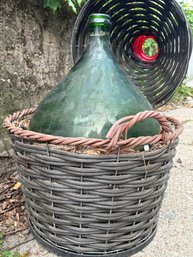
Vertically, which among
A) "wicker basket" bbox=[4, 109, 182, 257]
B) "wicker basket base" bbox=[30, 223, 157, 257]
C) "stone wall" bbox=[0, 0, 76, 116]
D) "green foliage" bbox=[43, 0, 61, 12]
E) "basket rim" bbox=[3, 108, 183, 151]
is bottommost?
"wicker basket base" bbox=[30, 223, 157, 257]

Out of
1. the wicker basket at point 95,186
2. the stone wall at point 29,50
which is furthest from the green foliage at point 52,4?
the wicker basket at point 95,186

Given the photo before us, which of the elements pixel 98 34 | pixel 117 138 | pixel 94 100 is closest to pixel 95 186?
pixel 117 138

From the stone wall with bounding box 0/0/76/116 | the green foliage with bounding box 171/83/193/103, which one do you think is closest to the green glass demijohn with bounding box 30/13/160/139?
the stone wall with bounding box 0/0/76/116

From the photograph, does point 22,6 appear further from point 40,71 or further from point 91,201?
point 91,201

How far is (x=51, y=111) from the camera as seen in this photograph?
109 centimetres

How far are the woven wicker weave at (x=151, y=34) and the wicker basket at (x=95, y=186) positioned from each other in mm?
542

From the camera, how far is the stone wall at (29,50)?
1.76m

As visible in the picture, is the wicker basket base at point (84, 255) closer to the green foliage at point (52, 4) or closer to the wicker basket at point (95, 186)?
the wicker basket at point (95, 186)

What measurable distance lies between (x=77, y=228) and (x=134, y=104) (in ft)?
1.50

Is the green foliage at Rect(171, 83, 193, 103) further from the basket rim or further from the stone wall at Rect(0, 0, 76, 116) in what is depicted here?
the basket rim

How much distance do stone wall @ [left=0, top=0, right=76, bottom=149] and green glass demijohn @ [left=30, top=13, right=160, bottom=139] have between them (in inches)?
29.3

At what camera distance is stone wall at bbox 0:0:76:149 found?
1759 mm

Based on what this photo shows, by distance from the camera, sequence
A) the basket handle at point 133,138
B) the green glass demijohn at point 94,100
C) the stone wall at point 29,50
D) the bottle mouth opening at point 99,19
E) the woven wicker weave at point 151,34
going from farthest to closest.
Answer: the stone wall at point 29,50
the woven wicker weave at point 151,34
the bottle mouth opening at point 99,19
the green glass demijohn at point 94,100
the basket handle at point 133,138

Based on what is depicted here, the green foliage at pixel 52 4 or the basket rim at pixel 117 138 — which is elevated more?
the green foliage at pixel 52 4
